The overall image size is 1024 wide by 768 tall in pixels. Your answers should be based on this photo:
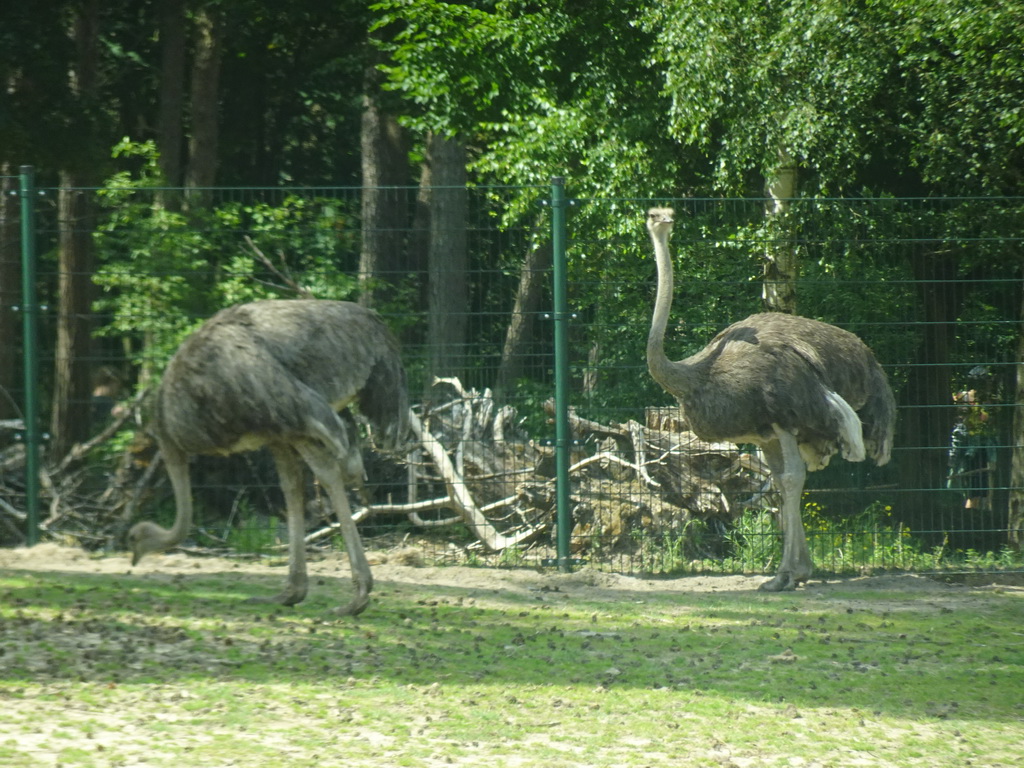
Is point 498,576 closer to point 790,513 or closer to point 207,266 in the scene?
point 790,513

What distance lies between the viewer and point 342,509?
702cm

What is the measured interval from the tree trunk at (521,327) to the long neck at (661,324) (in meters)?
1.03

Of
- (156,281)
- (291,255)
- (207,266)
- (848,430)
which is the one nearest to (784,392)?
(848,430)

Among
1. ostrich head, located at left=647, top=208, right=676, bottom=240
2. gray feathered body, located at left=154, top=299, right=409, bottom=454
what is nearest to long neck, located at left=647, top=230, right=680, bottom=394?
ostrich head, located at left=647, top=208, right=676, bottom=240

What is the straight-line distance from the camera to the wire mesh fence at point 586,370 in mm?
9297

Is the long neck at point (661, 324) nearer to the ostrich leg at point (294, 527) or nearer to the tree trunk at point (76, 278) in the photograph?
the ostrich leg at point (294, 527)

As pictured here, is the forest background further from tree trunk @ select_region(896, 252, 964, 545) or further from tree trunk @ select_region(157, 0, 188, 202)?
tree trunk @ select_region(157, 0, 188, 202)

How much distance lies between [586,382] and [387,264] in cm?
176

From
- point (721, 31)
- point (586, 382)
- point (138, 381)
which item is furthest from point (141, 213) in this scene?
point (721, 31)

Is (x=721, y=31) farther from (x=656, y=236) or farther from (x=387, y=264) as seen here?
(x=387, y=264)

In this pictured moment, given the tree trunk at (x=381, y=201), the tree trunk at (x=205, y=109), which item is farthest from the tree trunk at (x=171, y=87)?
the tree trunk at (x=381, y=201)

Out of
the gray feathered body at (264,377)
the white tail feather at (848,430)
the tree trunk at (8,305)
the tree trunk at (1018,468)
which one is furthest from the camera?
the tree trunk at (8,305)

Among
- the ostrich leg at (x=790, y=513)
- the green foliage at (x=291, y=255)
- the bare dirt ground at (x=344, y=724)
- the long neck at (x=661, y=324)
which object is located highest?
the green foliage at (x=291, y=255)

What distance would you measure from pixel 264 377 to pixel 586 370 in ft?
9.85
